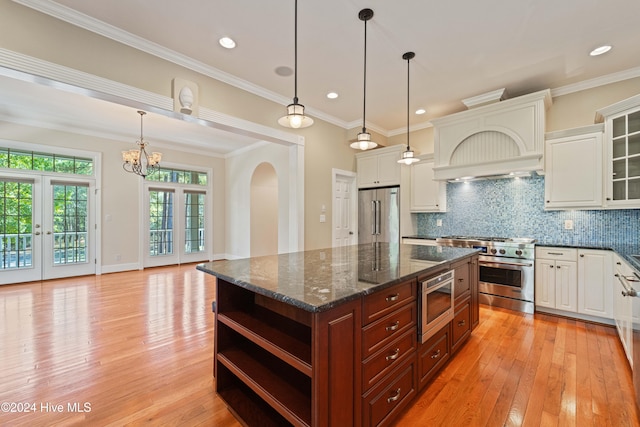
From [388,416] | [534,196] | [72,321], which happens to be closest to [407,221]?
[534,196]

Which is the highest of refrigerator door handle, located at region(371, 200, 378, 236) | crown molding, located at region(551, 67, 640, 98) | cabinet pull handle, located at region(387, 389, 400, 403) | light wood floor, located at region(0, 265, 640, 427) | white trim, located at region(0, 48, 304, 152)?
crown molding, located at region(551, 67, 640, 98)

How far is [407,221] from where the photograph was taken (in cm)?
479

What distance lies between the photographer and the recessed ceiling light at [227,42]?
8.74ft

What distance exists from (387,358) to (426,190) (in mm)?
3620

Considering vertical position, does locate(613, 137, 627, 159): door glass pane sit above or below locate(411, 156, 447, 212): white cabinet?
above

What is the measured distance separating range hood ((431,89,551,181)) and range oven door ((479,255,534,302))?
116 centimetres

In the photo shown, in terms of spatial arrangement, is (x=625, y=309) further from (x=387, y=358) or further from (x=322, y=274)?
(x=322, y=274)

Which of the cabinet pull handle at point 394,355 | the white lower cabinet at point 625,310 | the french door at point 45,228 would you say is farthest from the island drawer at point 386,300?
the french door at point 45,228

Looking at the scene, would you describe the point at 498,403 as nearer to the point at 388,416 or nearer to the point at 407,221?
the point at 388,416

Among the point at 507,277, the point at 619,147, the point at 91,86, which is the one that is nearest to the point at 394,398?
the point at 507,277

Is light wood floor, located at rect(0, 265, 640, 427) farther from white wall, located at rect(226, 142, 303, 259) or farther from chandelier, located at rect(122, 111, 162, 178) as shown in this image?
chandelier, located at rect(122, 111, 162, 178)

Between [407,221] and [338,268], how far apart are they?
130 inches

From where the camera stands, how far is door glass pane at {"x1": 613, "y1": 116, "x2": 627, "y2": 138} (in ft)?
9.56

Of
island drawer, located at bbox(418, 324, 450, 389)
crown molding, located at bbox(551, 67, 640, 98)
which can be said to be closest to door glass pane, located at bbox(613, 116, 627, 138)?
crown molding, located at bbox(551, 67, 640, 98)
